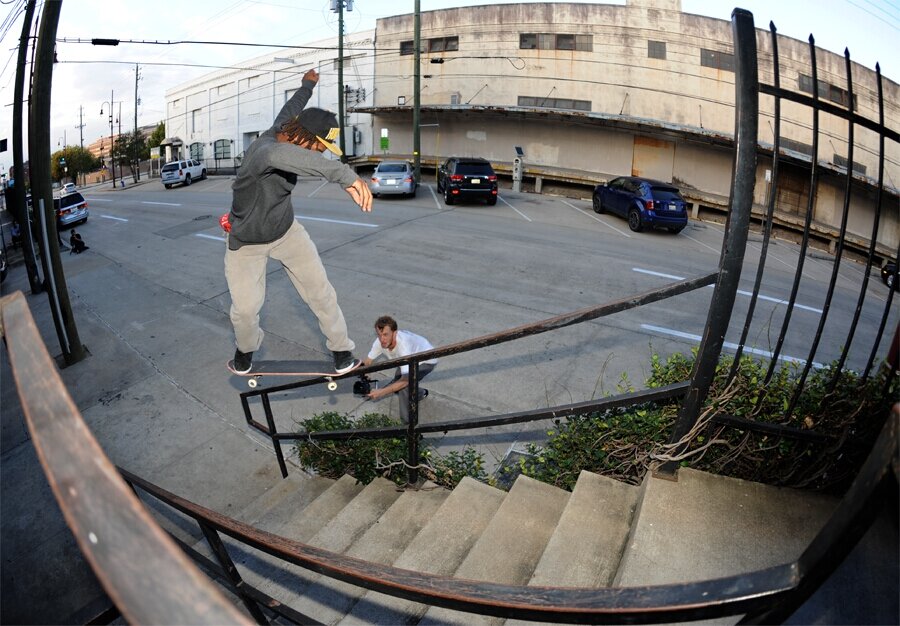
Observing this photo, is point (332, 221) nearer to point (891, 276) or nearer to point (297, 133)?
point (297, 133)

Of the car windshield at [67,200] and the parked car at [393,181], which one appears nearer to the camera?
the car windshield at [67,200]

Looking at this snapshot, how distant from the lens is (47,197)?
948 cm

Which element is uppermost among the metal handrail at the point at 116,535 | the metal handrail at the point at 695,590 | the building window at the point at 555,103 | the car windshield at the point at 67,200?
the building window at the point at 555,103

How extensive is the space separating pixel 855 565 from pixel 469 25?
33.7 metres

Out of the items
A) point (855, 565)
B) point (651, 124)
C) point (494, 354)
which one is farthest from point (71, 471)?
point (651, 124)

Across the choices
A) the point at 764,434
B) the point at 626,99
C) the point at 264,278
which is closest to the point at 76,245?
the point at 264,278

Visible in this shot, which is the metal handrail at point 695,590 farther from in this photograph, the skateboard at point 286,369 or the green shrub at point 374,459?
the skateboard at point 286,369

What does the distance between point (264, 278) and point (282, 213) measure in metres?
0.58

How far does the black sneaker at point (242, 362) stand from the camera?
4883 mm

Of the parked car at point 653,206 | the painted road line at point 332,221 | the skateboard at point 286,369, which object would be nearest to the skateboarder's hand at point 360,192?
the skateboard at point 286,369

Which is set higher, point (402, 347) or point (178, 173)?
point (178, 173)

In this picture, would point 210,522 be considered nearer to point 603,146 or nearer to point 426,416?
point 426,416

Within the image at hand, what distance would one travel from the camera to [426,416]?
671 cm

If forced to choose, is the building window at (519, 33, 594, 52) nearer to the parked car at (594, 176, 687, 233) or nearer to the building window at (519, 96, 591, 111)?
the building window at (519, 96, 591, 111)
